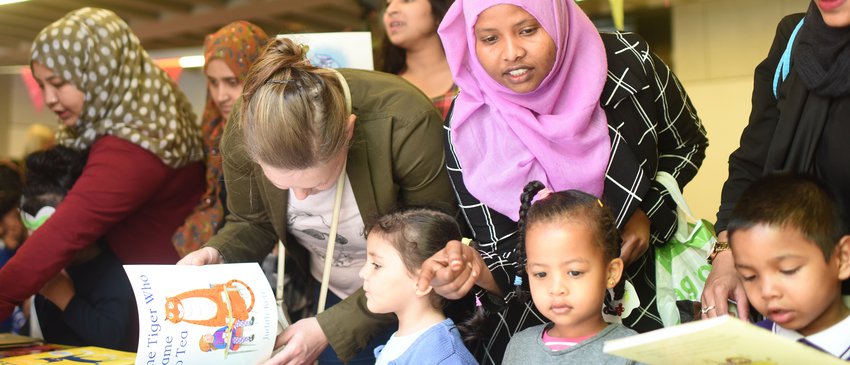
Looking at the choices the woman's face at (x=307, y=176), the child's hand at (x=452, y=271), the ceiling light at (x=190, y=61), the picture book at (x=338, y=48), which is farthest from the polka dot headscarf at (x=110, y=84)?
the ceiling light at (x=190, y=61)

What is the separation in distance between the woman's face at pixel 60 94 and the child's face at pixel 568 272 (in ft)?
5.57

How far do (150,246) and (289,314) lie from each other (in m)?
0.63

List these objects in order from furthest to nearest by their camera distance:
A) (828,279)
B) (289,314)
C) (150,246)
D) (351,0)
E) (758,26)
→ (351,0)
(758,26)
(150,246)
(289,314)
(828,279)

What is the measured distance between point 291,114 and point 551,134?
0.52 metres

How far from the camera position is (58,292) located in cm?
273

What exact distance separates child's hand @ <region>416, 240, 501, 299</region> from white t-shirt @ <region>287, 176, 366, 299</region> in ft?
1.28

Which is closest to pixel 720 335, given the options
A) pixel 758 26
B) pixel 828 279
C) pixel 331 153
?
pixel 828 279

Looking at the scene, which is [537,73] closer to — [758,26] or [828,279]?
[828,279]

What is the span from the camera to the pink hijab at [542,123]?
170cm

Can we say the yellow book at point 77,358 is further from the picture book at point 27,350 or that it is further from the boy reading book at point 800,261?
the boy reading book at point 800,261

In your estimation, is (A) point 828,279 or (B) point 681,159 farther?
(B) point 681,159

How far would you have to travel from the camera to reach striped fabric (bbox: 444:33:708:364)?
1.72m

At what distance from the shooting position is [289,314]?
7.79ft

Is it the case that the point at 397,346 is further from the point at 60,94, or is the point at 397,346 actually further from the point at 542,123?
the point at 60,94
